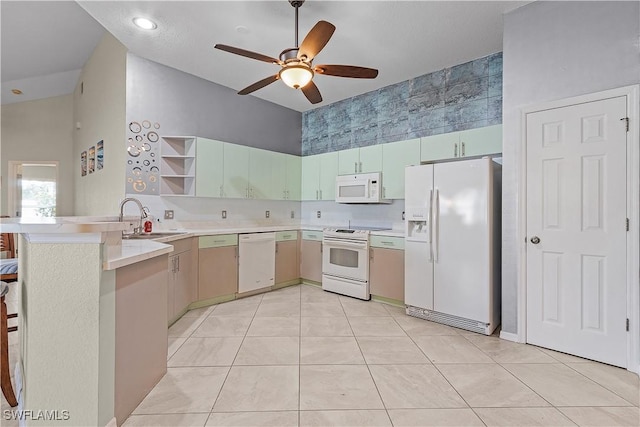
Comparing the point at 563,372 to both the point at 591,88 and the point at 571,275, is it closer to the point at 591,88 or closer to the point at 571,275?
the point at 571,275

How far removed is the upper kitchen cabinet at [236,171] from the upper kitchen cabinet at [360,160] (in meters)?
1.37

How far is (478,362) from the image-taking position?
2305mm

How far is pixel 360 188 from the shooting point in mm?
4191

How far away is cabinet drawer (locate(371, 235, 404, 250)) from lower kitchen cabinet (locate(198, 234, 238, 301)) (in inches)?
69.5

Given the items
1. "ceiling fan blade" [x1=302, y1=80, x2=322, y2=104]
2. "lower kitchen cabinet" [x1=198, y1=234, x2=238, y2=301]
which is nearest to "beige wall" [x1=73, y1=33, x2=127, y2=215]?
"lower kitchen cabinet" [x1=198, y1=234, x2=238, y2=301]

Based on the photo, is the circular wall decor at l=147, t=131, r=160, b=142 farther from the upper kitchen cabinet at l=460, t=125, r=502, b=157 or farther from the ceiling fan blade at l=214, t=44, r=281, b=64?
the upper kitchen cabinet at l=460, t=125, r=502, b=157

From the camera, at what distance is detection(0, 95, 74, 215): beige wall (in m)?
6.20

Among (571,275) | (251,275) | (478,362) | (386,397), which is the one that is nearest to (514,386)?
(478,362)

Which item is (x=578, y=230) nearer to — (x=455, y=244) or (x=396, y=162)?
(x=455, y=244)

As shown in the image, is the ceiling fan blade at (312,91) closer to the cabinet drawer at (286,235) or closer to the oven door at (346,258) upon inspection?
the oven door at (346,258)

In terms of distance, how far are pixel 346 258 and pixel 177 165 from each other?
252 centimetres

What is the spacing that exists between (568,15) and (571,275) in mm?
2089

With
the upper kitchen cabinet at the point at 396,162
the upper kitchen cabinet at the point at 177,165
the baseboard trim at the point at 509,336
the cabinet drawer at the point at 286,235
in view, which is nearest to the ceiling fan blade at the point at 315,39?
the upper kitchen cabinet at the point at 396,162

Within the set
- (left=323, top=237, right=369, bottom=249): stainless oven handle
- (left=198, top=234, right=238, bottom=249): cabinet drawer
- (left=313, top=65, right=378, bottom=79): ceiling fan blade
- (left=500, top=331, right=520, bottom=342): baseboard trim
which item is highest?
(left=313, top=65, right=378, bottom=79): ceiling fan blade
